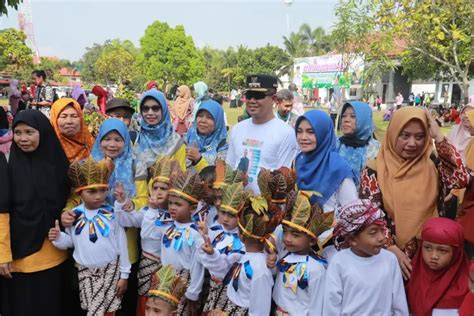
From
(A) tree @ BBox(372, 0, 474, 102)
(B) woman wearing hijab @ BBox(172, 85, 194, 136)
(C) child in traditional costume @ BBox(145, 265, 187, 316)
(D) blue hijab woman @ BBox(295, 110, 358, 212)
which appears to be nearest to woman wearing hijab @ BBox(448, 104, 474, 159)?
(D) blue hijab woman @ BBox(295, 110, 358, 212)

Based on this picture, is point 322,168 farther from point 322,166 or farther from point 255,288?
point 255,288

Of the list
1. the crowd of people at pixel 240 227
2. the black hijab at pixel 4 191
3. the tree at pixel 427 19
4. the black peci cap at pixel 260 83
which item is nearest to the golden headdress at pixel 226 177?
the crowd of people at pixel 240 227

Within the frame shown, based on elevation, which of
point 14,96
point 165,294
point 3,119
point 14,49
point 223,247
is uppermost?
point 14,49

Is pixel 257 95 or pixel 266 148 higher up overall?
pixel 257 95

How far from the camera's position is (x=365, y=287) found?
2.54 meters

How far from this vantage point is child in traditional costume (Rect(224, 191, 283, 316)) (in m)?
2.63

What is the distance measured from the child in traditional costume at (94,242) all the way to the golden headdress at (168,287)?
596 millimetres

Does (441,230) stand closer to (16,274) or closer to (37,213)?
(37,213)

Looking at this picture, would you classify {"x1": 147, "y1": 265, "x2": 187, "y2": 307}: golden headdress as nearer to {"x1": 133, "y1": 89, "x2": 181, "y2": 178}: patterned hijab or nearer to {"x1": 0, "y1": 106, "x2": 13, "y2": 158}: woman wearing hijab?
{"x1": 133, "y1": 89, "x2": 181, "y2": 178}: patterned hijab

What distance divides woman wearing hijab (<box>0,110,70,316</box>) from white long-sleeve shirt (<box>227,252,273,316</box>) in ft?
4.70

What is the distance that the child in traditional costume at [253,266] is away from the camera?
2633 mm

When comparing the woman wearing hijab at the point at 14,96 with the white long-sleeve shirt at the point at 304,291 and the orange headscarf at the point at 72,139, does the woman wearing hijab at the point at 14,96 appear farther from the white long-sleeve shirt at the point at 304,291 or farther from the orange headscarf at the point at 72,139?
the white long-sleeve shirt at the point at 304,291

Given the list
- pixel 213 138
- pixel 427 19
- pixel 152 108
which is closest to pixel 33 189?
pixel 152 108

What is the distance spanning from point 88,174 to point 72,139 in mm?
677
